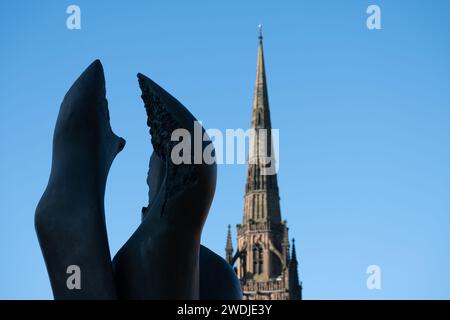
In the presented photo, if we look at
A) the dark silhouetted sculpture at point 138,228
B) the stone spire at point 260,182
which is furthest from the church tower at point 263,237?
the dark silhouetted sculpture at point 138,228

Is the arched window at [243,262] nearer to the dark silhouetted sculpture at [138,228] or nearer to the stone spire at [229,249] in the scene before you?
the stone spire at [229,249]

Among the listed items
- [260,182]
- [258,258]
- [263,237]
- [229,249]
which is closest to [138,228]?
[229,249]

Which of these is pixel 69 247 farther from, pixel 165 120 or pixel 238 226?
pixel 238 226

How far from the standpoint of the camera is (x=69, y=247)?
1573cm

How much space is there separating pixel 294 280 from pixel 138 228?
256ft

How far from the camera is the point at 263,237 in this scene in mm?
93812

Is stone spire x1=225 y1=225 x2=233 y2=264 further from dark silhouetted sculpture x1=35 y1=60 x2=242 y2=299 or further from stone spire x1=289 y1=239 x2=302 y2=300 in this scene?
dark silhouetted sculpture x1=35 y1=60 x2=242 y2=299

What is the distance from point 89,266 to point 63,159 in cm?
184

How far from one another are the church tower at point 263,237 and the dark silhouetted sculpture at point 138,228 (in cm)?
7544

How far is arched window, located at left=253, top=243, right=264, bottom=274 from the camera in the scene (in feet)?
307

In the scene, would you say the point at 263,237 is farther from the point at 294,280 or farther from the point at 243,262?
the point at 294,280

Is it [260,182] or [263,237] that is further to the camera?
[260,182]
